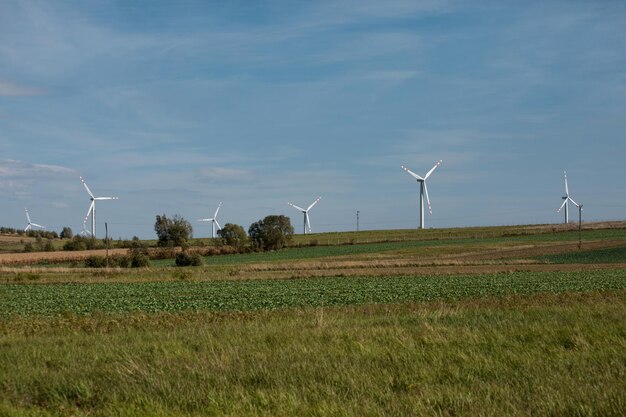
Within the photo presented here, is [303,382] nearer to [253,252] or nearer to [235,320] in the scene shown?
[235,320]

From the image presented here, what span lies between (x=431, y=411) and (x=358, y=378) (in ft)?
6.01

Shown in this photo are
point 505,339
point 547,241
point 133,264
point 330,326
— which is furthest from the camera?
point 547,241

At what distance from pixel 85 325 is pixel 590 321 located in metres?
12.5

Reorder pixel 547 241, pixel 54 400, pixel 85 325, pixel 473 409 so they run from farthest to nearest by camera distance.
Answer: pixel 547 241
pixel 85 325
pixel 54 400
pixel 473 409

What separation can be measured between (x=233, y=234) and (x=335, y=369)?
369 ft

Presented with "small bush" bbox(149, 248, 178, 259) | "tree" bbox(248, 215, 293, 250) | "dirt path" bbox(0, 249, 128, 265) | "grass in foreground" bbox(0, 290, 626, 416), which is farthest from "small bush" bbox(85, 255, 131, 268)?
"grass in foreground" bbox(0, 290, 626, 416)

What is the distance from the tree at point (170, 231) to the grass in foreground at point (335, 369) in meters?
114

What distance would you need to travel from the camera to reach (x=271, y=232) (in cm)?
11819

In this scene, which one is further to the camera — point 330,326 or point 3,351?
point 330,326

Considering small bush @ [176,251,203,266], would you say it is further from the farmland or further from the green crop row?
the farmland

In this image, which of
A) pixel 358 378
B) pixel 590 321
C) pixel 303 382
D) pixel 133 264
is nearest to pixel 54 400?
Result: pixel 303 382

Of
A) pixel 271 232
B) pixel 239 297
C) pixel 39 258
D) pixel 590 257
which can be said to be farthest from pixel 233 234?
pixel 239 297

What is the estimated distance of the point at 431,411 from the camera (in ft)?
27.5

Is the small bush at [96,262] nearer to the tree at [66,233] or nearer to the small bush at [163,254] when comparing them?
the small bush at [163,254]
